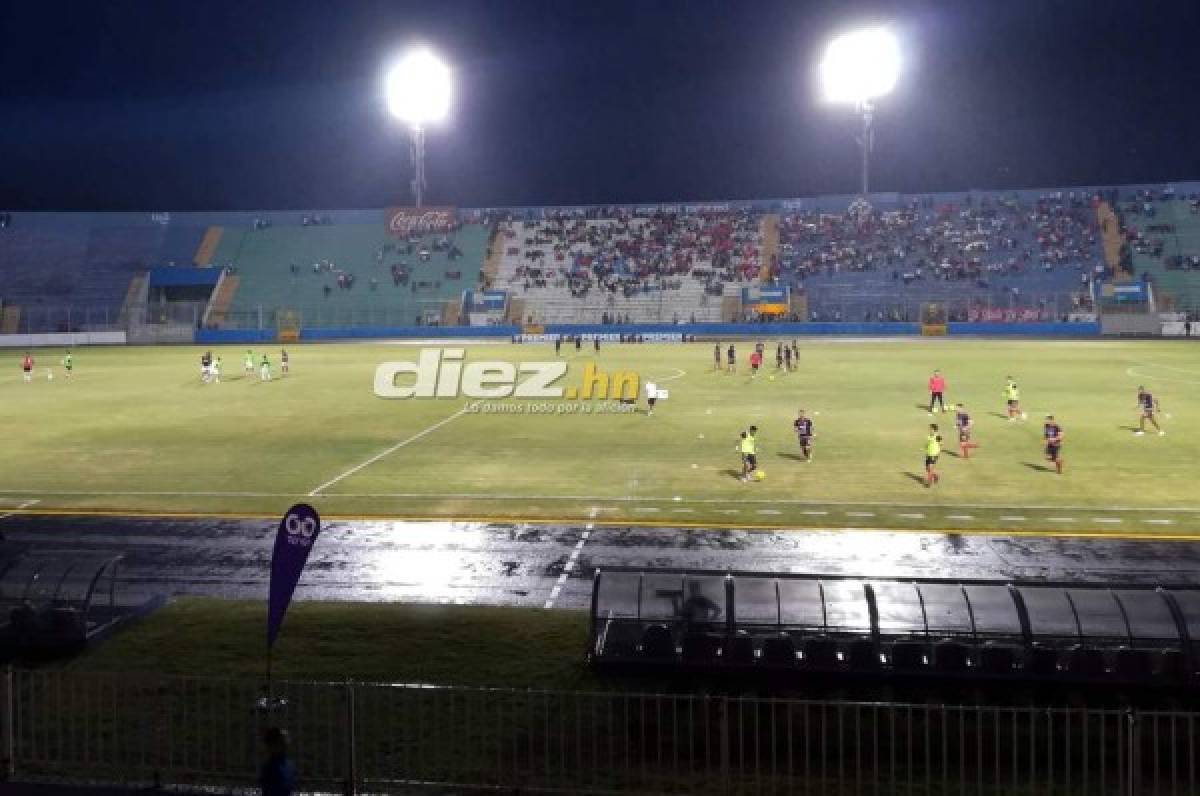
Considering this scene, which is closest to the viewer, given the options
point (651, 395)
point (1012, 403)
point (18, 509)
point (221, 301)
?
point (18, 509)

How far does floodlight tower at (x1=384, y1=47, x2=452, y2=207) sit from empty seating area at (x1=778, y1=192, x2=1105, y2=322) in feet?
124

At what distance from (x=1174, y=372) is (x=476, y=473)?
41.0 metres

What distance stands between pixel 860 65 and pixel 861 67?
23cm

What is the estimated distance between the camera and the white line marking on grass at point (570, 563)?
1472 centimetres

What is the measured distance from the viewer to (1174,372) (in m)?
49.2

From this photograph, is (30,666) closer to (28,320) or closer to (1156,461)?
(1156,461)

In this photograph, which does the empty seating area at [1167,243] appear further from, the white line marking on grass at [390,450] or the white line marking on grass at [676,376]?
the white line marking on grass at [390,450]

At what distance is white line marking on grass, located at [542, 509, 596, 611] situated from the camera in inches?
579

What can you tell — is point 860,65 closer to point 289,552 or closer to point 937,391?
point 937,391

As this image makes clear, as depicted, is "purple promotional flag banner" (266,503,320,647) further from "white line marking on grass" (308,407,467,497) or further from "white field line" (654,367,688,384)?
"white field line" (654,367,688,384)

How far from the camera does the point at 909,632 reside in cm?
1109

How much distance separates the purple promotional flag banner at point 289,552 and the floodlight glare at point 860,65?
8742 cm

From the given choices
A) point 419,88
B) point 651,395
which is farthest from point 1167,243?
point 651,395

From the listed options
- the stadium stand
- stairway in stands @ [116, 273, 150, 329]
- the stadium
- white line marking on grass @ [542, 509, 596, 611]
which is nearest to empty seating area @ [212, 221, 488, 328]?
the stadium stand
